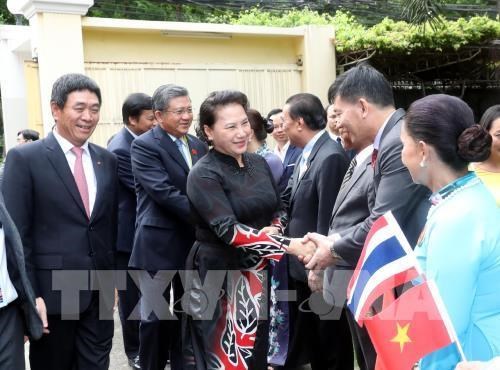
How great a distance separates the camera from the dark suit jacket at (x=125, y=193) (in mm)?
4566

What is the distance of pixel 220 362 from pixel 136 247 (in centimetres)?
115

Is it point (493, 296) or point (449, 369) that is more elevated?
point (493, 296)

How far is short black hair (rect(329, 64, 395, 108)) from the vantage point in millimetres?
2865

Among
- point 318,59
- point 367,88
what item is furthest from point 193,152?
point 318,59

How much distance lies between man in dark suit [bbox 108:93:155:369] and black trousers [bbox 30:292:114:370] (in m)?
1.37

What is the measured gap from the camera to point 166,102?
4.06m

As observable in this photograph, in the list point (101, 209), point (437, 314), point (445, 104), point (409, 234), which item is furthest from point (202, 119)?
point (437, 314)

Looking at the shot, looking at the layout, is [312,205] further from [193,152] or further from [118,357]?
[118,357]

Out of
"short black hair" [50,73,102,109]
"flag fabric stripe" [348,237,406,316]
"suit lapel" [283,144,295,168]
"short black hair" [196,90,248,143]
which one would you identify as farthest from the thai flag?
"suit lapel" [283,144,295,168]

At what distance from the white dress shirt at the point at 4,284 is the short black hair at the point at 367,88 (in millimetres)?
1765

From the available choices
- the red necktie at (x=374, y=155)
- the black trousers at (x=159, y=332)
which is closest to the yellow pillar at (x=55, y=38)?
the black trousers at (x=159, y=332)

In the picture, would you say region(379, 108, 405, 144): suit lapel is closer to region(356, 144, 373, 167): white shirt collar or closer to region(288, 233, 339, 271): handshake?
region(356, 144, 373, 167): white shirt collar

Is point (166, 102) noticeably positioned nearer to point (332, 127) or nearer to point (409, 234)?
point (332, 127)

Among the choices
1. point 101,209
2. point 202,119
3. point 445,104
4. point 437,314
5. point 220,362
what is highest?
point 202,119
